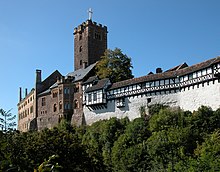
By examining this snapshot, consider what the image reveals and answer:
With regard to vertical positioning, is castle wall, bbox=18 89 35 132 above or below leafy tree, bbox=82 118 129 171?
above

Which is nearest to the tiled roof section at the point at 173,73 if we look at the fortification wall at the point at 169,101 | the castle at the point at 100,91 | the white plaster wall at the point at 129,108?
the castle at the point at 100,91

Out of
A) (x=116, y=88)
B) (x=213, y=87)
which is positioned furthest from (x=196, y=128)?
(x=116, y=88)

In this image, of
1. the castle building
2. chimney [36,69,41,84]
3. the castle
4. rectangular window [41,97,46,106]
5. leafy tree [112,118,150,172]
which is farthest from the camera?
chimney [36,69,41,84]

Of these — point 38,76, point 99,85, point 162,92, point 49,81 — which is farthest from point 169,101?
point 38,76

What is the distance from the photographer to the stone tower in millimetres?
71562

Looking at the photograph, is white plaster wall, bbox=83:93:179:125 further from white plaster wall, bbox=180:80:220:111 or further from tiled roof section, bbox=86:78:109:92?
tiled roof section, bbox=86:78:109:92

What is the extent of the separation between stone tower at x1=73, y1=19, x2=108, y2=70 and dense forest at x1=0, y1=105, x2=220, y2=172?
23.9 metres

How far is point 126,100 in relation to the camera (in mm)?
49281

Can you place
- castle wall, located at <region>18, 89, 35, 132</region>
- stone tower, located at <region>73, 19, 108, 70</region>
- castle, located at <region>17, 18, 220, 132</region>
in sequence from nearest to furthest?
castle, located at <region>17, 18, 220, 132</region> → stone tower, located at <region>73, 19, 108, 70</region> → castle wall, located at <region>18, 89, 35, 132</region>

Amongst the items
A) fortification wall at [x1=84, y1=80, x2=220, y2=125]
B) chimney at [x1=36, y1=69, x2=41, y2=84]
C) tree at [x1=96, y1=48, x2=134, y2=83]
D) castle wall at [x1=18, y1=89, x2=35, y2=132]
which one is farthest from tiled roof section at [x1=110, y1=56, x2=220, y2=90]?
castle wall at [x1=18, y1=89, x2=35, y2=132]

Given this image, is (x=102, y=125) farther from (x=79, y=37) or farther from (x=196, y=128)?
(x=79, y=37)

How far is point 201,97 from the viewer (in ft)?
132

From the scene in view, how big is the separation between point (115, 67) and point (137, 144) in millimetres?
21024

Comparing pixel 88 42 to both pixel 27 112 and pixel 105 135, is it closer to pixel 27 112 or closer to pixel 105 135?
pixel 27 112
